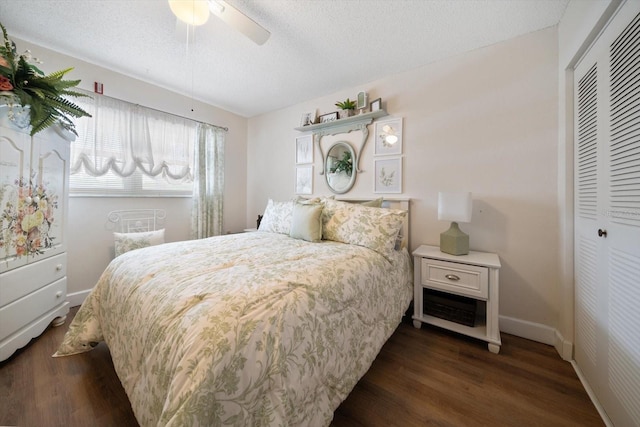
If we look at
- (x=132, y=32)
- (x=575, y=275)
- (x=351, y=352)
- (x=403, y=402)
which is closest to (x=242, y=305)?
(x=351, y=352)

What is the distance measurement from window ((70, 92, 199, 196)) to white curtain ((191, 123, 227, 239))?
105mm

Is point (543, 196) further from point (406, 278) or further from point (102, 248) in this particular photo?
point (102, 248)

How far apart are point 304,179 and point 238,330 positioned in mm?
2519

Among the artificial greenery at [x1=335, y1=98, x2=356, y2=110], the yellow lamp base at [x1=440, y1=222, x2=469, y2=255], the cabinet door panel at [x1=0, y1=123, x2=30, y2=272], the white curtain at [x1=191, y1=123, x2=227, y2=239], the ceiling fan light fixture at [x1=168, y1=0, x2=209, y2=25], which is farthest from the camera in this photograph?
the white curtain at [x1=191, y1=123, x2=227, y2=239]

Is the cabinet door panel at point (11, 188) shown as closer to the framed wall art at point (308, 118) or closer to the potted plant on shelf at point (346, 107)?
the framed wall art at point (308, 118)

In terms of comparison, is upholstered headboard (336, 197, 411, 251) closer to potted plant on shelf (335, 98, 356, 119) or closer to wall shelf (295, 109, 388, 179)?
wall shelf (295, 109, 388, 179)

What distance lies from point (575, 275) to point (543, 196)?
0.61m

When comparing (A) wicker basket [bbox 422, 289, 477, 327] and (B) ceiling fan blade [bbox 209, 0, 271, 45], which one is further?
(A) wicker basket [bbox 422, 289, 477, 327]

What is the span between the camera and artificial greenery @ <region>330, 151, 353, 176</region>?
2.74 meters

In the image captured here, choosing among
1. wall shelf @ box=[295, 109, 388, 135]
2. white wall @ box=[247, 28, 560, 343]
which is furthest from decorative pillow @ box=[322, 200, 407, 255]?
wall shelf @ box=[295, 109, 388, 135]

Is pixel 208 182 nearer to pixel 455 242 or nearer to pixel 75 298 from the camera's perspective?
pixel 75 298

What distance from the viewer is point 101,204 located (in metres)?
2.46

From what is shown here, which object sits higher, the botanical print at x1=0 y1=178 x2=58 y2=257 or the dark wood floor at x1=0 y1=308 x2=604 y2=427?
the botanical print at x1=0 y1=178 x2=58 y2=257

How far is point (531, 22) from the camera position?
1.74 metres
